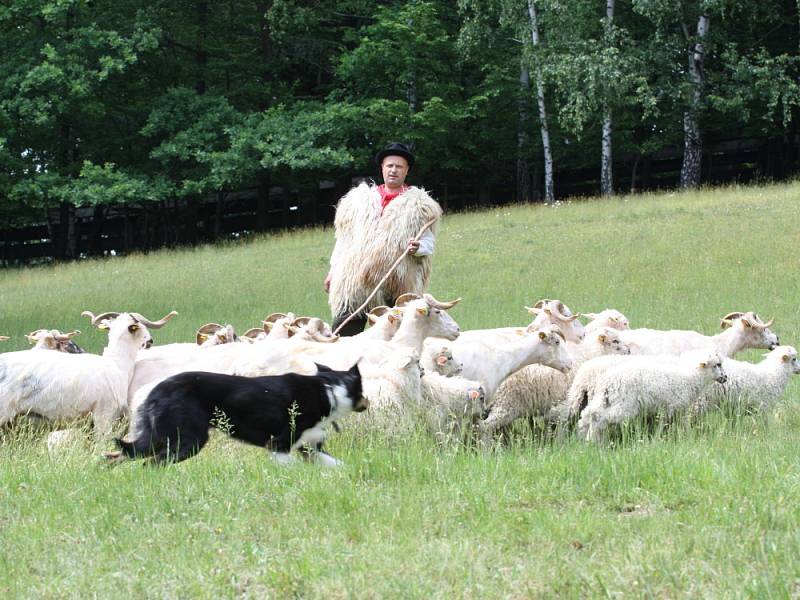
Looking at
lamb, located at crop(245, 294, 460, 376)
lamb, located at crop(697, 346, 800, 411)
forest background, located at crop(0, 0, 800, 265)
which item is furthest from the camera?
forest background, located at crop(0, 0, 800, 265)

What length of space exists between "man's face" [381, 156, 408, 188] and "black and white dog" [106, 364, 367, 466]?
341 centimetres

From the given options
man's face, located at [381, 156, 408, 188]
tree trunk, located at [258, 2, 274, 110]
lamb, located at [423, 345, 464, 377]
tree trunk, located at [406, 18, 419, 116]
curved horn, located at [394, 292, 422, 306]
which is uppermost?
tree trunk, located at [258, 2, 274, 110]

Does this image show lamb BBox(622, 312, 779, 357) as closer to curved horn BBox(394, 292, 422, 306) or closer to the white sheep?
curved horn BBox(394, 292, 422, 306)

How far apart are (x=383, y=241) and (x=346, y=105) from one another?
73.5 ft

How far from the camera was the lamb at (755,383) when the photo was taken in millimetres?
8109

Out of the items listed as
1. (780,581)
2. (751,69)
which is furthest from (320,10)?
(780,581)

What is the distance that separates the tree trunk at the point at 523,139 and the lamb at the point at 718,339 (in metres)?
22.7

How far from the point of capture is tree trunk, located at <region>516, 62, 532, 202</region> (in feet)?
108

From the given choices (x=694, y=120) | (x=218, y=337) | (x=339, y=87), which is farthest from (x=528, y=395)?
(x=339, y=87)

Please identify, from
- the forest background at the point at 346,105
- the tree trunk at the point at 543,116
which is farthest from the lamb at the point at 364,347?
the tree trunk at the point at 543,116

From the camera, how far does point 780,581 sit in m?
4.27

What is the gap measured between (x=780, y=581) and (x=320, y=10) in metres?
32.4

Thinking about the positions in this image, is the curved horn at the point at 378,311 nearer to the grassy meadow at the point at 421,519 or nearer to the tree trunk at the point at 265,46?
the grassy meadow at the point at 421,519

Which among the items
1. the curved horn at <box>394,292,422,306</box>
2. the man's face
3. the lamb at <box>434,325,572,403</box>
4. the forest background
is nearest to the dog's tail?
the lamb at <box>434,325,572,403</box>
